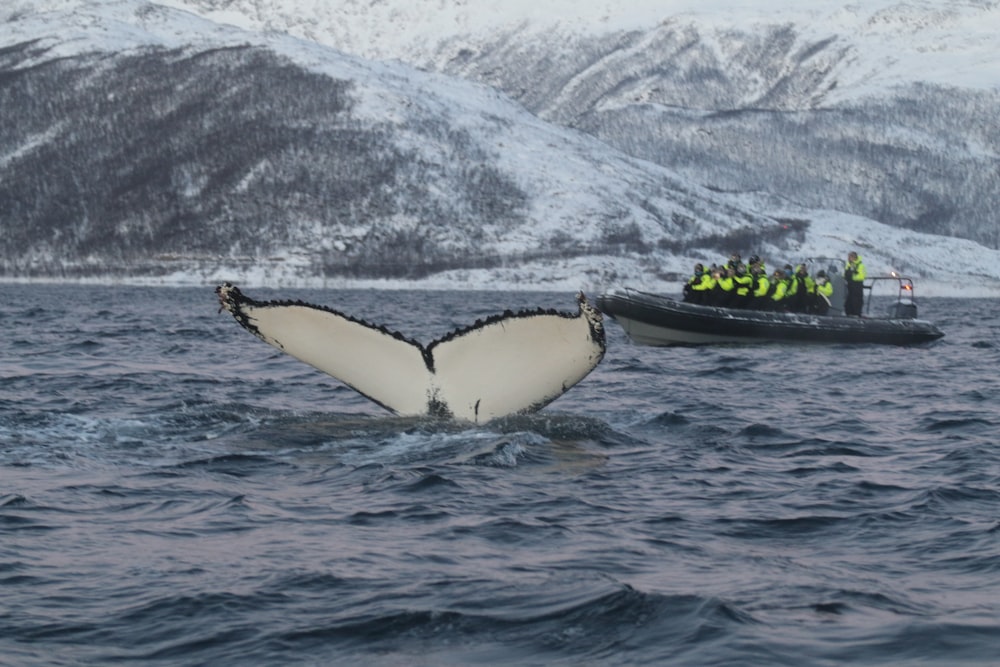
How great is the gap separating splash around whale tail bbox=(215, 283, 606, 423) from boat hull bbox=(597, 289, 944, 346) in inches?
782

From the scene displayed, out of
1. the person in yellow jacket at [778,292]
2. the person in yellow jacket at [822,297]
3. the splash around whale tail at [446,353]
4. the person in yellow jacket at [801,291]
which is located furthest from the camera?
the person in yellow jacket at [822,297]

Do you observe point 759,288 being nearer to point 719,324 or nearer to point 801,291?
point 801,291

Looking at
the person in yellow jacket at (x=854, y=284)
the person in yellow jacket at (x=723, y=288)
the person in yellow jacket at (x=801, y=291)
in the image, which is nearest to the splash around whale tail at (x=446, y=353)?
the person in yellow jacket at (x=723, y=288)

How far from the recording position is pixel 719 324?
1312 inches

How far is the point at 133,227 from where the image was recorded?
493ft

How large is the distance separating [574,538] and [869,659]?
3106mm

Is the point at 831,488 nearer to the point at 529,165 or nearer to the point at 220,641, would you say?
the point at 220,641

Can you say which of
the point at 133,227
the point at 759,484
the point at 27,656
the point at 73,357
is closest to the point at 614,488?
the point at 759,484

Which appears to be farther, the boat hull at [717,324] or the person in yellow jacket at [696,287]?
the person in yellow jacket at [696,287]

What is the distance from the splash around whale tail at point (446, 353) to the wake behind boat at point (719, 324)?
19.7 m

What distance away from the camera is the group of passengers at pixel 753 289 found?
34562mm

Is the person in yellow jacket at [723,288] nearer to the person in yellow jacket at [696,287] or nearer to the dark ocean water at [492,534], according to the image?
the person in yellow jacket at [696,287]

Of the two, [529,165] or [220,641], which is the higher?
[529,165]

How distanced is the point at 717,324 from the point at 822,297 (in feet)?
12.5
